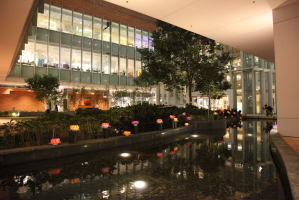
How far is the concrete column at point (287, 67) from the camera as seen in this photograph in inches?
298

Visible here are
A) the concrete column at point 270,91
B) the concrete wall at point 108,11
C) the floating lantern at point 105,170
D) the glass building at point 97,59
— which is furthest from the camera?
the concrete column at point 270,91

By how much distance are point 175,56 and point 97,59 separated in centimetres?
1572

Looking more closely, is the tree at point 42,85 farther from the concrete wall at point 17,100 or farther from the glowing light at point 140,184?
the glowing light at point 140,184

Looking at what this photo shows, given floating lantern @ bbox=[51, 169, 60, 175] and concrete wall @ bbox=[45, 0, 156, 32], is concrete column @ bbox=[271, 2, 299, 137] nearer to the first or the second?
floating lantern @ bbox=[51, 169, 60, 175]

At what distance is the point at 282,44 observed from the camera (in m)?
7.83

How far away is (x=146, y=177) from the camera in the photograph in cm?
434

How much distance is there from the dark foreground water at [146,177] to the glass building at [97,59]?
21824mm

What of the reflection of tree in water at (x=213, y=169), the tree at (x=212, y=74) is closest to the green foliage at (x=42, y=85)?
the tree at (x=212, y=74)

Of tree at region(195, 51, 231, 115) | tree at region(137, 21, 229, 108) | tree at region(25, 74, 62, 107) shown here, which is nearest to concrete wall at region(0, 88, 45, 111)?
tree at region(25, 74, 62, 107)

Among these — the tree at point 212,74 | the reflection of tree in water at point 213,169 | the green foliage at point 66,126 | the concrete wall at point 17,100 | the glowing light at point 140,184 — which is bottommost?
the reflection of tree in water at point 213,169

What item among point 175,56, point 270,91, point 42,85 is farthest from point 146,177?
point 270,91

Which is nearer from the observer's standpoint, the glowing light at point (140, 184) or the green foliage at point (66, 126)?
the glowing light at point (140, 184)

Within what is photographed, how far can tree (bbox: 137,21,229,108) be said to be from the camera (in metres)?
17.1

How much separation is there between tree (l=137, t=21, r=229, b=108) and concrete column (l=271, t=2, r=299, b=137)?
861cm
